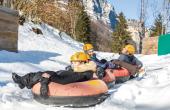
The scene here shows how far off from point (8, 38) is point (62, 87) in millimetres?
7677

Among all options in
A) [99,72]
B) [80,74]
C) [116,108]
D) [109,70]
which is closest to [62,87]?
[80,74]

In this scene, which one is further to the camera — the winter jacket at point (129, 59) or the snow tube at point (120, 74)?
the winter jacket at point (129, 59)

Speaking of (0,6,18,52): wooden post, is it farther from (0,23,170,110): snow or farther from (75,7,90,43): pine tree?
(75,7,90,43): pine tree

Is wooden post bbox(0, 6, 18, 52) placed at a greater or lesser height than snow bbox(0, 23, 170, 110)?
greater

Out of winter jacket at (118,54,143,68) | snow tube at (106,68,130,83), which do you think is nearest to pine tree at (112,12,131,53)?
winter jacket at (118,54,143,68)

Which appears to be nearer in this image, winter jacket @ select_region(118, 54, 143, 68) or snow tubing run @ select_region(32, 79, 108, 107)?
snow tubing run @ select_region(32, 79, 108, 107)

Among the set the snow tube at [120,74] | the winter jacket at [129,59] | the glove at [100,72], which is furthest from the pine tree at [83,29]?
the glove at [100,72]

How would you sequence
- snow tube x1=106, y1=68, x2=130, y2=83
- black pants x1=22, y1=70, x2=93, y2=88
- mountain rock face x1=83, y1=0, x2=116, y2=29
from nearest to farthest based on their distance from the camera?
black pants x1=22, y1=70, x2=93, y2=88, snow tube x1=106, y1=68, x2=130, y2=83, mountain rock face x1=83, y1=0, x2=116, y2=29

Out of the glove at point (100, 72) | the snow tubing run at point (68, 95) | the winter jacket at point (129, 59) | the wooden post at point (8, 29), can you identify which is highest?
the wooden post at point (8, 29)

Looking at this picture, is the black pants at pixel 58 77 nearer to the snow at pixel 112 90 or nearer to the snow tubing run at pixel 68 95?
the snow tubing run at pixel 68 95

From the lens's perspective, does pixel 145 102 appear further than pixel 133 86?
No

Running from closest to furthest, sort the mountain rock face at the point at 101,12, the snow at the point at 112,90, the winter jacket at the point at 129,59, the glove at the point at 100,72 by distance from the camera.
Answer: the snow at the point at 112,90
the glove at the point at 100,72
the winter jacket at the point at 129,59
the mountain rock face at the point at 101,12

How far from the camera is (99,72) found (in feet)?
32.0

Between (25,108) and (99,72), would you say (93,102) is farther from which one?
→ (99,72)
